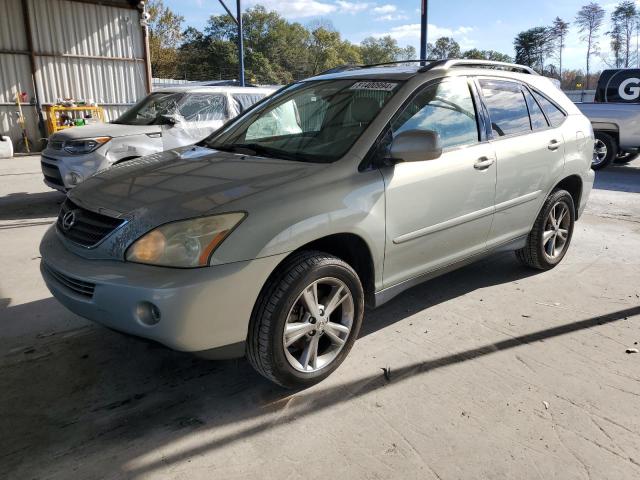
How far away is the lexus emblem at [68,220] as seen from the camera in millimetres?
2948

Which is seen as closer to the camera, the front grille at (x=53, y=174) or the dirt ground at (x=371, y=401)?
the dirt ground at (x=371, y=401)

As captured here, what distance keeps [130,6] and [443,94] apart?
53.1 ft

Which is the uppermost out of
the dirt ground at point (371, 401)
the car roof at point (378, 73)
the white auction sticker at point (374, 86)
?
the car roof at point (378, 73)

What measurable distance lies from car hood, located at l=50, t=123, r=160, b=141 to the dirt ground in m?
3.42

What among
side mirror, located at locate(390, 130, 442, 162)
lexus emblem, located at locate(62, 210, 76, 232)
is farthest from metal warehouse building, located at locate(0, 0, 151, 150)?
side mirror, located at locate(390, 130, 442, 162)

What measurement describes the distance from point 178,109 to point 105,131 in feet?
3.60

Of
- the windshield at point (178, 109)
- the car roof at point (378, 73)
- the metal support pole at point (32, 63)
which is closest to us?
the car roof at point (378, 73)

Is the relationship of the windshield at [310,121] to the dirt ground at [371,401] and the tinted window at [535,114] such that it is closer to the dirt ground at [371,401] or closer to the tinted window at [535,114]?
the dirt ground at [371,401]

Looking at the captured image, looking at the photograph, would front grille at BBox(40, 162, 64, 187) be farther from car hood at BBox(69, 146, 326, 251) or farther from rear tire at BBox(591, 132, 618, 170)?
rear tire at BBox(591, 132, 618, 170)

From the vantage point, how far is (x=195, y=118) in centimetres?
788

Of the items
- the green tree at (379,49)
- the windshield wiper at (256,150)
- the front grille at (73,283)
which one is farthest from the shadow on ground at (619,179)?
the green tree at (379,49)

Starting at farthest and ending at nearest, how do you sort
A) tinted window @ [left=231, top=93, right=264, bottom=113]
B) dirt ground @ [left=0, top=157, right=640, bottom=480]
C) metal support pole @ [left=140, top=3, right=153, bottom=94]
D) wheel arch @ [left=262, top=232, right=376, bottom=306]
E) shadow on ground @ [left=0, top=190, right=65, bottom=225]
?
1. metal support pole @ [left=140, top=3, right=153, bottom=94]
2. tinted window @ [left=231, top=93, right=264, bottom=113]
3. shadow on ground @ [left=0, top=190, right=65, bottom=225]
4. wheel arch @ [left=262, top=232, right=376, bottom=306]
5. dirt ground @ [left=0, top=157, right=640, bottom=480]

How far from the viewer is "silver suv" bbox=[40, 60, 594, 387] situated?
2.47m

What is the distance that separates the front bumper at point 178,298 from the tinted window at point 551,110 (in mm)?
3049
